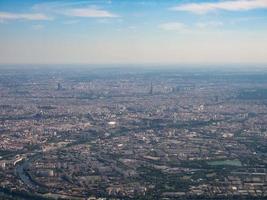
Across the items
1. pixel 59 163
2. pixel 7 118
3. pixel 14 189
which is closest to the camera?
pixel 14 189

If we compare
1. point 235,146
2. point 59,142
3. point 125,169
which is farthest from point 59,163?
point 235,146

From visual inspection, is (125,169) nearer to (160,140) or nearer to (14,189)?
(14,189)

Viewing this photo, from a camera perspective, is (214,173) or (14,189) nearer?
(14,189)

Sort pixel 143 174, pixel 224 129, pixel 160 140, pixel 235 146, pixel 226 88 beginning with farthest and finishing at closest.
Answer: pixel 226 88 < pixel 224 129 < pixel 160 140 < pixel 235 146 < pixel 143 174

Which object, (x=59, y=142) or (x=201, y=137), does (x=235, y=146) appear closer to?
(x=201, y=137)

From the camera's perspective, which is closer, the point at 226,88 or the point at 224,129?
the point at 224,129

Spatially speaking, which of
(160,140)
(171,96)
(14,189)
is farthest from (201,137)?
(171,96)
